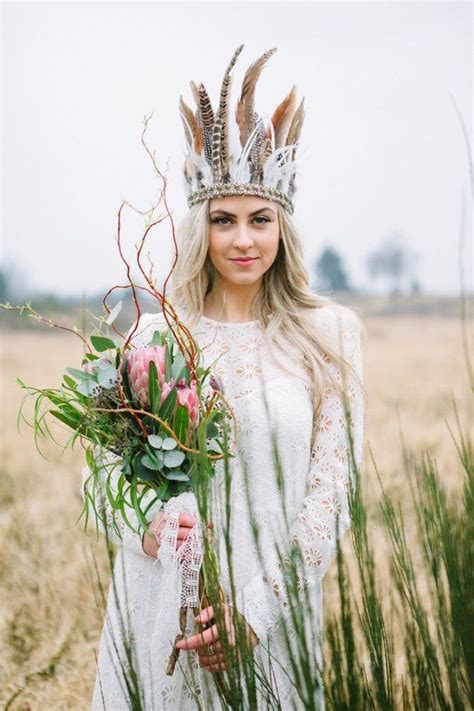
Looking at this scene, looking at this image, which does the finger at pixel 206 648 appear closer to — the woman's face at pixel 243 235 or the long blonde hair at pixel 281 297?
the long blonde hair at pixel 281 297

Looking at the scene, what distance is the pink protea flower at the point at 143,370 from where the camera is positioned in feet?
6.25

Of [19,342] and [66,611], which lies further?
[19,342]

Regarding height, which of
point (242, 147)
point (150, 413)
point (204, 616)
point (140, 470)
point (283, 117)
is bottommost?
point (204, 616)

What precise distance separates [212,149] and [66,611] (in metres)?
3.11

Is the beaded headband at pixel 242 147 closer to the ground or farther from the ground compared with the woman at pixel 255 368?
farther from the ground

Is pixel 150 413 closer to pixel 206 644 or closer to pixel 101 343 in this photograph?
pixel 101 343

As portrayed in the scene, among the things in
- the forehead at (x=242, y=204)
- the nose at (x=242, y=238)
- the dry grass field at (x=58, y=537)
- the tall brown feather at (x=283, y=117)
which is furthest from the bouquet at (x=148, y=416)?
the tall brown feather at (x=283, y=117)

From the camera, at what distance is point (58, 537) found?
231 inches

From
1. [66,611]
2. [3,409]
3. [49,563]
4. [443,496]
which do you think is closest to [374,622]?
[443,496]

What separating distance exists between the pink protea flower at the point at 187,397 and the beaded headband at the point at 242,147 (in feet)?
3.30

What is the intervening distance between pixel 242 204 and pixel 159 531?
116cm

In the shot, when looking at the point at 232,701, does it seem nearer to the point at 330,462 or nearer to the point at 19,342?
the point at 330,462

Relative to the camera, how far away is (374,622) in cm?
136

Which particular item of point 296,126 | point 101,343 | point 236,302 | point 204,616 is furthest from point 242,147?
point 204,616
